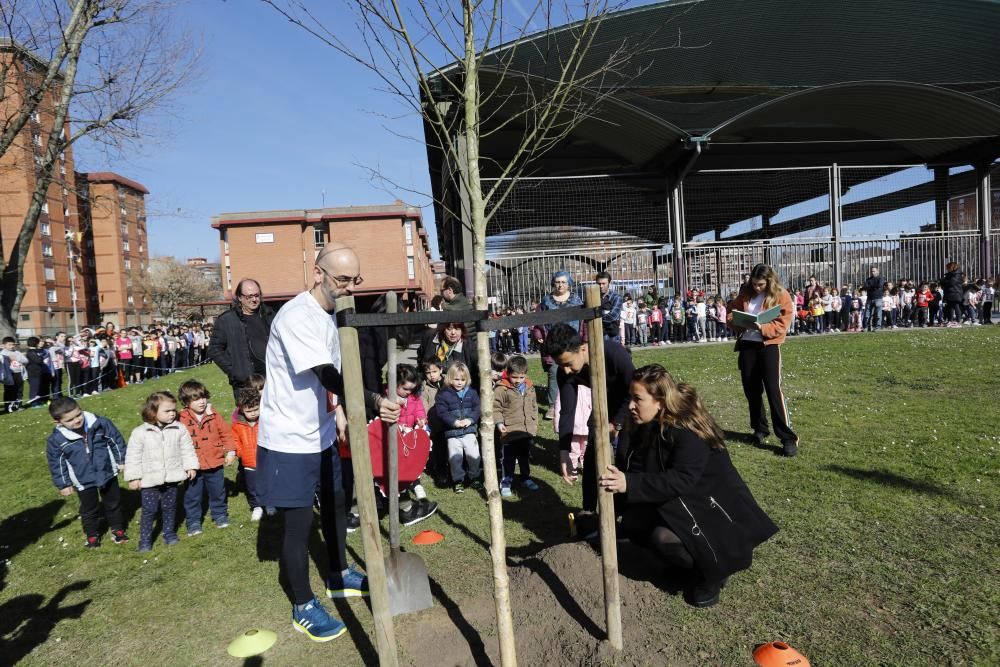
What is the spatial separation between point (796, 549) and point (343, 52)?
3970mm

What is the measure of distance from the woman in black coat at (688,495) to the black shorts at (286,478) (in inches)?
66.7

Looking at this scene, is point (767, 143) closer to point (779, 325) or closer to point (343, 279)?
point (779, 325)

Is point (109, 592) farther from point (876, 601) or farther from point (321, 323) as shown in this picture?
point (876, 601)

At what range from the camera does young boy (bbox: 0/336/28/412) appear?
13.4 meters

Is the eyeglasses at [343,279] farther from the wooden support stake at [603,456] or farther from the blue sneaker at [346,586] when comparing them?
the blue sneaker at [346,586]

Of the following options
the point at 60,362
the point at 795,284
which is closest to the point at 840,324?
the point at 795,284

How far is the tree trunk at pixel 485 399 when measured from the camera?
2.52 m

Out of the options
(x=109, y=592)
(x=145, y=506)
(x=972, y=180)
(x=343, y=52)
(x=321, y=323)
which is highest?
(x=972, y=180)

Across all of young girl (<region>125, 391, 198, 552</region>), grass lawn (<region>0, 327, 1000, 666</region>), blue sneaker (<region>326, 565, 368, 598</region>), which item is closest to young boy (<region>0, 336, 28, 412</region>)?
grass lawn (<region>0, 327, 1000, 666</region>)

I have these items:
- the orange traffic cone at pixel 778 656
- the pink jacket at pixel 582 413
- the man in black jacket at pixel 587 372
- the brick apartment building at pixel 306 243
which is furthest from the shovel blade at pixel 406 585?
the brick apartment building at pixel 306 243

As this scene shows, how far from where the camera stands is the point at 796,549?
3797 millimetres

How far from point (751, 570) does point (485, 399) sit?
221 centimetres

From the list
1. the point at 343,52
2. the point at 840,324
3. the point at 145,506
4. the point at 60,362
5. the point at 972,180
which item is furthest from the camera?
the point at 972,180

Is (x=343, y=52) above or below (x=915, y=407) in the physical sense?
above
